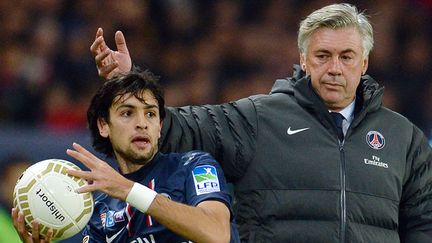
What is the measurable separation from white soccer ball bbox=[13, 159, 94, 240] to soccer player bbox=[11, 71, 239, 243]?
106 millimetres

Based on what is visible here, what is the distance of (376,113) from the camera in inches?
218

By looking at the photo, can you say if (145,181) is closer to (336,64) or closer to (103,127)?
(103,127)

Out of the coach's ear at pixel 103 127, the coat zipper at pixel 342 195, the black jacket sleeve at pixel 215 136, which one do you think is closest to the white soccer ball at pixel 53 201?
the coach's ear at pixel 103 127

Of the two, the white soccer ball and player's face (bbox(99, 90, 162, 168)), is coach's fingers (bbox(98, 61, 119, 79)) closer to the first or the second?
player's face (bbox(99, 90, 162, 168))

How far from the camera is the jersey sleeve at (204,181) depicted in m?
4.69

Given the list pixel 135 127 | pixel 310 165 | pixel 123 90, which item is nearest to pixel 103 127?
pixel 123 90

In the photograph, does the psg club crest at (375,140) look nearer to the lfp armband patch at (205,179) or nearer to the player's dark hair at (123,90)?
the lfp armband patch at (205,179)

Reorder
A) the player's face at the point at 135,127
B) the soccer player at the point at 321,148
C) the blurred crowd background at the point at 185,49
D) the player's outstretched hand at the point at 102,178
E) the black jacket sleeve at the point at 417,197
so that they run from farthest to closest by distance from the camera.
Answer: the blurred crowd background at the point at 185,49 → the black jacket sleeve at the point at 417,197 → the soccer player at the point at 321,148 → the player's face at the point at 135,127 → the player's outstretched hand at the point at 102,178

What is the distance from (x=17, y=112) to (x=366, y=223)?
4.51 m

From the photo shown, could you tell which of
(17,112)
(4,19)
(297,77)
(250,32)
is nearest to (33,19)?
(4,19)

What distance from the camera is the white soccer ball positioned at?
4.70 meters

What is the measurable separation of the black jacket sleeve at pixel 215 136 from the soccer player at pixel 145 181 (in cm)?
23

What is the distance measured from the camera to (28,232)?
474cm

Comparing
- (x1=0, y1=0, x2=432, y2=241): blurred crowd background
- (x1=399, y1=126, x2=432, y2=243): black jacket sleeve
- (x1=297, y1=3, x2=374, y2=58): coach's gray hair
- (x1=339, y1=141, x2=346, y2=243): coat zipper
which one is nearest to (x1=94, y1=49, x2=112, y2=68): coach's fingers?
(x1=297, y1=3, x2=374, y2=58): coach's gray hair
